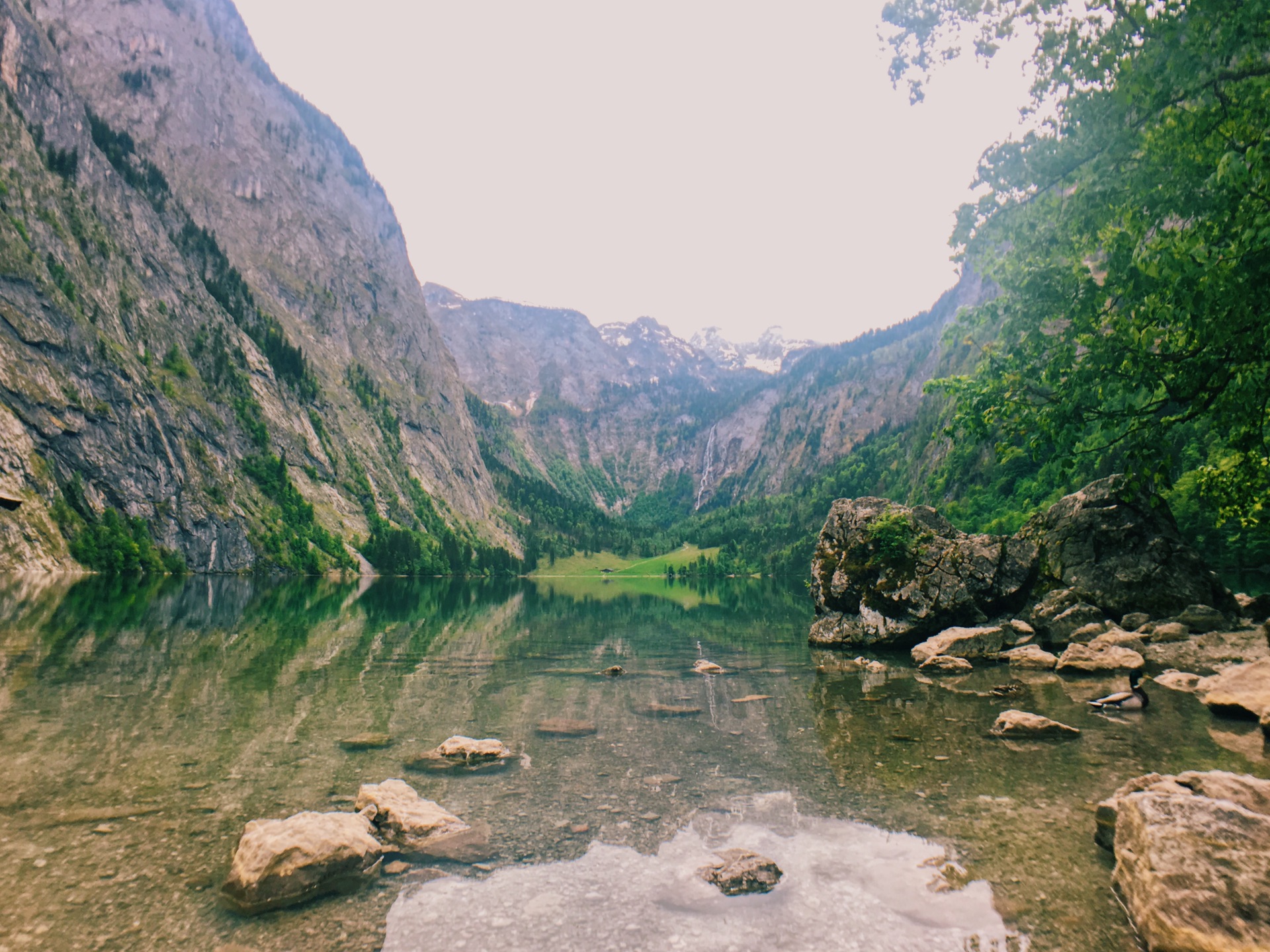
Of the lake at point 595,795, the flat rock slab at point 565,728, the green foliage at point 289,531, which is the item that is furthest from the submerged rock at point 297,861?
the green foliage at point 289,531

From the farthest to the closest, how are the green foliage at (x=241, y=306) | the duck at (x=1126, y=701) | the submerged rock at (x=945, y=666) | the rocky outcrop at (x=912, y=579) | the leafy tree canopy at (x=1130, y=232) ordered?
the green foliage at (x=241, y=306) → the rocky outcrop at (x=912, y=579) → the submerged rock at (x=945, y=666) → the duck at (x=1126, y=701) → the leafy tree canopy at (x=1130, y=232)

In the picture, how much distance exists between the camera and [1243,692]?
1512cm

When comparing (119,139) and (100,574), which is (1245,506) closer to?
(100,574)

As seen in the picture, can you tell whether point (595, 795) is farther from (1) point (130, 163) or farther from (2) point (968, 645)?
(1) point (130, 163)

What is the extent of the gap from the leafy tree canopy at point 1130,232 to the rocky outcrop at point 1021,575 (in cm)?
938

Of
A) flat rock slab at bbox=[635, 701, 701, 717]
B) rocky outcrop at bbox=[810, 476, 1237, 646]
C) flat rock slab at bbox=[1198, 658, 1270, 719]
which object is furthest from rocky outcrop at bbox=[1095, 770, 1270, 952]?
rocky outcrop at bbox=[810, 476, 1237, 646]

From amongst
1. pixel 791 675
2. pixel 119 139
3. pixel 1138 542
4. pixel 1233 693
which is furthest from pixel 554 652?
pixel 119 139

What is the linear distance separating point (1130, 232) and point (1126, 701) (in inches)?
455

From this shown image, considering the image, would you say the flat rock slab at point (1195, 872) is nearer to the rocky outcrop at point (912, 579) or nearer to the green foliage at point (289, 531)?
the rocky outcrop at point (912, 579)

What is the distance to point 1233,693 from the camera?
15.2 meters

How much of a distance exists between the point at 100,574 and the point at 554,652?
94682mm

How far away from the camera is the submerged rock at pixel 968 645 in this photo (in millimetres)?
27141

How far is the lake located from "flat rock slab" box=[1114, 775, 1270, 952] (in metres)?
0.46

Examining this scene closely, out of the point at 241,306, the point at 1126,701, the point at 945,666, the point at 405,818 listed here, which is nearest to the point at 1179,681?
the point at 1126,701
